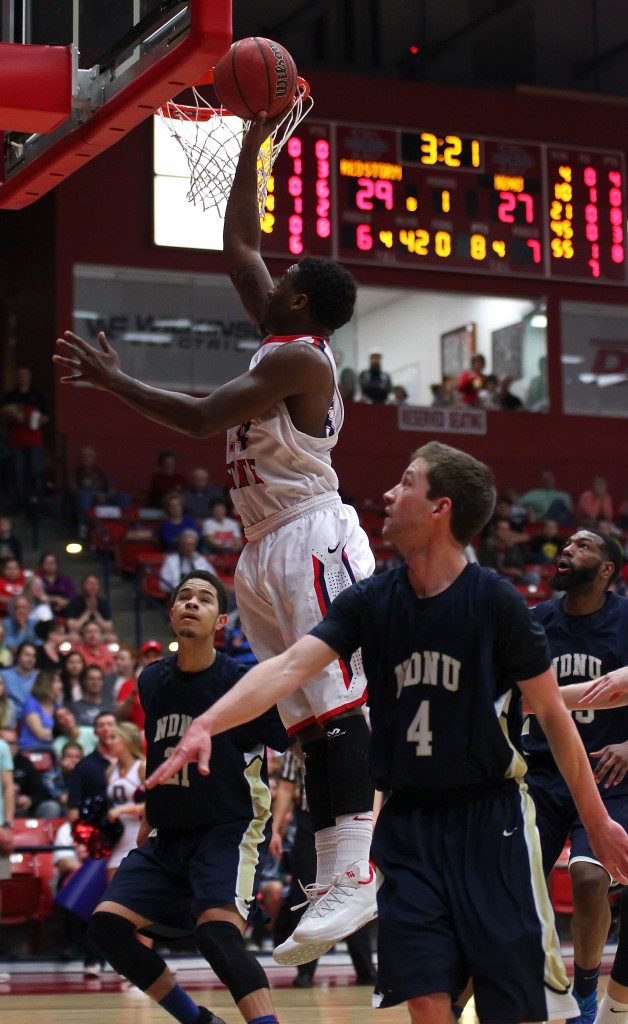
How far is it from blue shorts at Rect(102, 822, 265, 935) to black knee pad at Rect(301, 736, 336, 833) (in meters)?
0.63

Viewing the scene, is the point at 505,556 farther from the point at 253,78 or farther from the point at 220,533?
the point at 253,78

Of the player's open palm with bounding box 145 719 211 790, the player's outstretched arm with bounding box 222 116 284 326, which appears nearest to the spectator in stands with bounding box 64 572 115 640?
the player's outstretched arm with bounding box 222 116 284 326

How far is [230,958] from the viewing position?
559 cm

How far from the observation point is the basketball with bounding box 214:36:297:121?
5.66 m

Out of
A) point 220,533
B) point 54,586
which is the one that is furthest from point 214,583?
point 220,533

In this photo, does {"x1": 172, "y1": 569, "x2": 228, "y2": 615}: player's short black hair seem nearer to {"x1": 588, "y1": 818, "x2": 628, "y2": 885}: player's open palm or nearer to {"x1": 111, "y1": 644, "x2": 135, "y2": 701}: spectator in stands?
{"x1": 588, "y1": 818, "x2": 628, "y2": 885}: player's open palm

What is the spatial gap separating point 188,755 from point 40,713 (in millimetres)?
8833

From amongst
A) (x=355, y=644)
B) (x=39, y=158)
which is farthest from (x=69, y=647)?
(x=355, y=644)

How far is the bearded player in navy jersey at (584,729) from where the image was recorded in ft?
19.7

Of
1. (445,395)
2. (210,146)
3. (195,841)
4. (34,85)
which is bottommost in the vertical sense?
(195,841)

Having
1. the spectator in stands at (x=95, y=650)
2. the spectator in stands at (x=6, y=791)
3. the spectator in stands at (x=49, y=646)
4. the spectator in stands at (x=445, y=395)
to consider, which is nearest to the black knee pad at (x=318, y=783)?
the spectator in stands at (x=6, y=791)

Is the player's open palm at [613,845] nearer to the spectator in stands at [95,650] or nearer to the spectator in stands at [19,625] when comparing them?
the spectator in stands at [95,650]

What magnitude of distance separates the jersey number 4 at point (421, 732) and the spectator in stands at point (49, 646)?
29.7 ft

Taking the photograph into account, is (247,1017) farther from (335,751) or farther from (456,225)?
(456,225)
